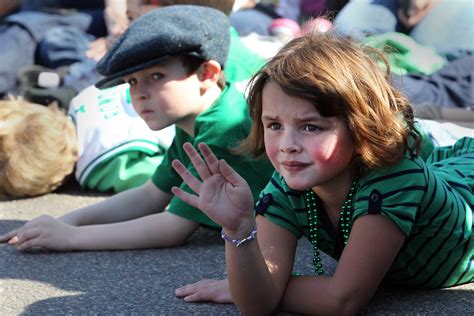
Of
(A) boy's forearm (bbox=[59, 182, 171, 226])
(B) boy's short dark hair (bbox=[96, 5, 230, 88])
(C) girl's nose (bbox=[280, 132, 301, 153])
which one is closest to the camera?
(C) girl's nose (bbox=[280, 132, 301, 153])

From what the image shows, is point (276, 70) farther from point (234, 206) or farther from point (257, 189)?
point (257, 189)

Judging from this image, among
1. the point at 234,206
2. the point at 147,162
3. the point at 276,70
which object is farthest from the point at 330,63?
the point at 147,162

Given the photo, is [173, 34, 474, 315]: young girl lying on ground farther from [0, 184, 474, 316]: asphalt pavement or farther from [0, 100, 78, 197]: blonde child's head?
[0, 100, 78, 197]: blonde child's head

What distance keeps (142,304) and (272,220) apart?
1.23ft

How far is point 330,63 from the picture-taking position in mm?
1584

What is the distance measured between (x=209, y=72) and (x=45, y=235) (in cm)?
70

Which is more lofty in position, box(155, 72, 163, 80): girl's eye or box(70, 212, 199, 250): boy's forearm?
box(155, 72, 163, 80): girl's eye

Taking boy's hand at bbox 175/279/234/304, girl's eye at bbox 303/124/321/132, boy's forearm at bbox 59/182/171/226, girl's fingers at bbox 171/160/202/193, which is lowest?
boy's forearm at bbox 59/182/171/226

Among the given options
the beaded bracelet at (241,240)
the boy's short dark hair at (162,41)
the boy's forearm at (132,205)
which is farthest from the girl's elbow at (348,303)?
the boy's forearm at (132,205)

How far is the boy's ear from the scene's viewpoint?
2369 mm

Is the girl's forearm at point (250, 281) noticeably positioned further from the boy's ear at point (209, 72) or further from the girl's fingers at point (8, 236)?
the girl's fingers at point (8, 236)

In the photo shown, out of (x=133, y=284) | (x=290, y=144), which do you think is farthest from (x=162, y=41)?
(x=290, y=144)

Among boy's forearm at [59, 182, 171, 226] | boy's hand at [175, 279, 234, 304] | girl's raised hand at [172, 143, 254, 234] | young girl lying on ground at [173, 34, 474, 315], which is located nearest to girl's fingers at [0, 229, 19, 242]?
boy's forearm at [59, 182, 171, 226]

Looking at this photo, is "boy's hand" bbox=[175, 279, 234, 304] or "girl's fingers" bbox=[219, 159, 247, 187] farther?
"boy's hand" bbox=[175, 279, 234, 304]
